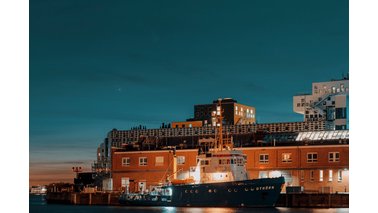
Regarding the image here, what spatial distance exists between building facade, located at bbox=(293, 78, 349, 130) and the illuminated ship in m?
24.4

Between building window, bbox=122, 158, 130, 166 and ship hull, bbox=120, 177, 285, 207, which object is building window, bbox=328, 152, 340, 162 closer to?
ship hull, bbox=120, 177, 285, 207

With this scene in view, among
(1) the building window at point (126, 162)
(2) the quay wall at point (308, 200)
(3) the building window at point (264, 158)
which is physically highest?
(3) the building window at point (264, 158)

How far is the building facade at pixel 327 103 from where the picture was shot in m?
59.4

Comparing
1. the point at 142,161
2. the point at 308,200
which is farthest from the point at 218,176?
the point at 142,161

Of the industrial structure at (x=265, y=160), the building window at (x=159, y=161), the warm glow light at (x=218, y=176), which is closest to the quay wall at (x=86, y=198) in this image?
the industrial structure at (x=265, y=160)

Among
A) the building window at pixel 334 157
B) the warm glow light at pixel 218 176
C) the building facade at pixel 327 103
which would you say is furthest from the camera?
the building facade at pixel 327 103

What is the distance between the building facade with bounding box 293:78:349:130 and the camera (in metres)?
59.4

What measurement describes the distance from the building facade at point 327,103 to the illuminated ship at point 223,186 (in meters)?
24.4

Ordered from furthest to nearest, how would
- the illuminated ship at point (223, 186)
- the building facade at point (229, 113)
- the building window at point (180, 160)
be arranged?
the building facade at point (229, 113), the building window at point (180, 160), the illuminated ship at point (223, 186)

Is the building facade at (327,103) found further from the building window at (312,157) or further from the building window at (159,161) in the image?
the building window at (159,161)

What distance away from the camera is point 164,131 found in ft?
212

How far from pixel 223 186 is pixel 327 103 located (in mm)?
32922
